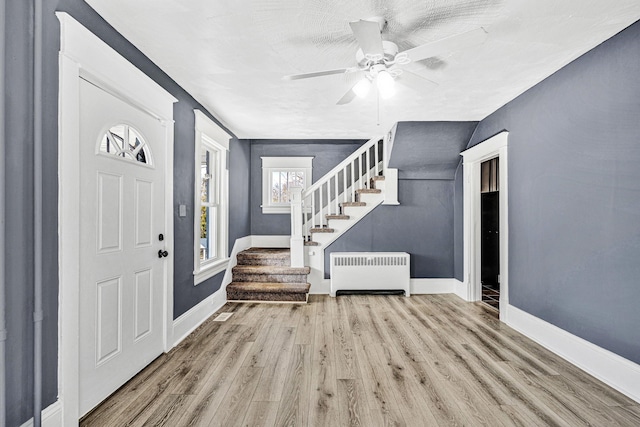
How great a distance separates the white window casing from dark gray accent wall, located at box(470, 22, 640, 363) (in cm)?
336

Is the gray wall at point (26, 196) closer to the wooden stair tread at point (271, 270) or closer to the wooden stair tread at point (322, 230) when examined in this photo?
the wooden stair tread at point (271, 270)

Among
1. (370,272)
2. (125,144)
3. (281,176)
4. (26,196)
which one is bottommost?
(370,272)

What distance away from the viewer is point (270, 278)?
15.1 feet

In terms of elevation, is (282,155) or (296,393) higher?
(282,155)

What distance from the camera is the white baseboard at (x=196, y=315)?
3029mm

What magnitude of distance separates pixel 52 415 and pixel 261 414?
3.62 feet

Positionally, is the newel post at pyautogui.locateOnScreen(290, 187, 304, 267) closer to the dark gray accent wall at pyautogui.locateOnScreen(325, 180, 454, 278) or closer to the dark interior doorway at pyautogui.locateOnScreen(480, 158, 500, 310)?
the dark gray accent wall at pyautogui.locateOnScreen(325, 180, 454, 278)

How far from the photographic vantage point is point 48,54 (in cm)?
162

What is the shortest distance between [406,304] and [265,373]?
247cm

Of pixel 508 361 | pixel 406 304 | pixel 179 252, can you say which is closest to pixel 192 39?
pixel 179 252

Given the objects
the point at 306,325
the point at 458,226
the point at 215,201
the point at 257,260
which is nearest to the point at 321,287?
the point at 257,260

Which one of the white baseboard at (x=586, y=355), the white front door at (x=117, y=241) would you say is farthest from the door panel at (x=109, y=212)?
the white baseboard at (x=586, y=355)

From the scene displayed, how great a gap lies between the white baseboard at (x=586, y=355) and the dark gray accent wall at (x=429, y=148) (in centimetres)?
235

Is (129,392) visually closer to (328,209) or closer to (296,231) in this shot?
(296,231)
